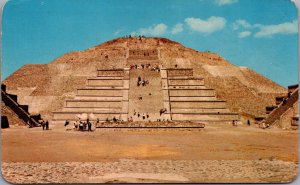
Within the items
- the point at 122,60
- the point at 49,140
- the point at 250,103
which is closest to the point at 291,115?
the point at 250,103

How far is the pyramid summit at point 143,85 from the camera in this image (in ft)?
115

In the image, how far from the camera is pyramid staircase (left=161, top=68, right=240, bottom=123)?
113 feet

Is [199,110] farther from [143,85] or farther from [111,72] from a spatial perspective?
[111,72]

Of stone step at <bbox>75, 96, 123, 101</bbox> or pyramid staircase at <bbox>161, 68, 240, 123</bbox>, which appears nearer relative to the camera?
pyramid staircase at <bbox>161, 68, 240, 123</bbox>

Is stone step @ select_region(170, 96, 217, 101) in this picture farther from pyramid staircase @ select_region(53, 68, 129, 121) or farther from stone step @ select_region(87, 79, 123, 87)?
stone step @ select_region(87, 79, 123, 87)

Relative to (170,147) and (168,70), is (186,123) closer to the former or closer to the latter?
(170,147)

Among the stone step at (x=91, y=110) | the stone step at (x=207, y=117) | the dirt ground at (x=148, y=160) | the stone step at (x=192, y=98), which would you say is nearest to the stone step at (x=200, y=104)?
the stone step at (x=192, y=98)

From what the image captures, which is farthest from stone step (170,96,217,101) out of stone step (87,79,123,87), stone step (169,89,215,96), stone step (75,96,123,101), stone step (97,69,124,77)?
stone step (97,69,124,77)

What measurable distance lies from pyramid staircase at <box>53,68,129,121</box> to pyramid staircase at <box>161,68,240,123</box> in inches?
149

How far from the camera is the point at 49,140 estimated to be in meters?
20.3

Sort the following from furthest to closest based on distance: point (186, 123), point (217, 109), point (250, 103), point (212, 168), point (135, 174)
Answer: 1. point (250, 103)
2. point (217, 109)
3. point (186, 123)
4. point (212, 168)
5. point (135, 174)

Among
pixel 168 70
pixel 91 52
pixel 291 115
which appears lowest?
pixel 291 115

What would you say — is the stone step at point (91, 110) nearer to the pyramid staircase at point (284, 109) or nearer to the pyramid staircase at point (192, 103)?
the pyramid staircase at point (192, 103)

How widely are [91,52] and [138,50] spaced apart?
5.86 meters
